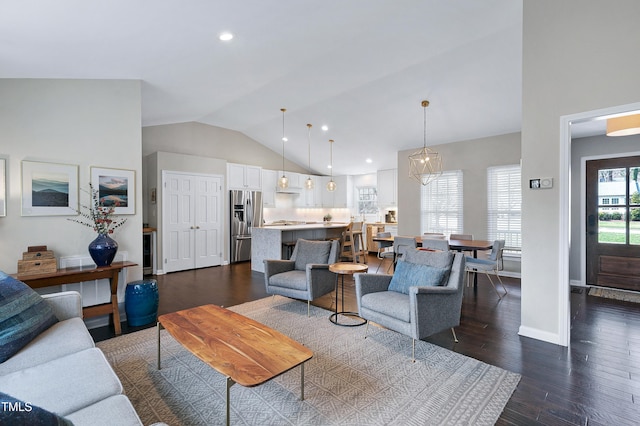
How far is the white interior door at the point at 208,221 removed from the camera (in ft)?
21.7

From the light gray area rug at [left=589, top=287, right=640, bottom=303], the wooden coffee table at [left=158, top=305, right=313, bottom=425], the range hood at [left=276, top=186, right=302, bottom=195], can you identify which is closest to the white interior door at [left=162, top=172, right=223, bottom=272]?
the range hood at [left=276, top=186, right=302, bottom=195]

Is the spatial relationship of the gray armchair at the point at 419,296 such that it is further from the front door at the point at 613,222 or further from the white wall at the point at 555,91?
the front door at the point at 613,222

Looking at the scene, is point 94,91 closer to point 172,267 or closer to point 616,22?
point 172,267

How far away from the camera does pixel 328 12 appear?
2949 millimetres

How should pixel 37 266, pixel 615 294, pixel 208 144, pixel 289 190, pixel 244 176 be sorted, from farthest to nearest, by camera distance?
pixel 289 190
pixel 244 176
pixel 208 144
pixel 615 294
pixel 37 266

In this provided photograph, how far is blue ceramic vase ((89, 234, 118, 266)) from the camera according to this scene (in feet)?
10.8

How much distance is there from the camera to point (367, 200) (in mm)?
9578

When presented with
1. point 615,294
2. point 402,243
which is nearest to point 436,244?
point 402,243

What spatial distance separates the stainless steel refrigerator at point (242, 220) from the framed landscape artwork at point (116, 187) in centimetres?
346

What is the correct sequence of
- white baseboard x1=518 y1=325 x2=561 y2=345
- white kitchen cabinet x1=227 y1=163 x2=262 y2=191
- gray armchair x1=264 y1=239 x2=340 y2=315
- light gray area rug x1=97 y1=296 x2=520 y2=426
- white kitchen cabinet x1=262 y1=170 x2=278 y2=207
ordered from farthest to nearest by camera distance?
white kitchen cabinet x1=262 y1=170 x2=278 y2=207 → white kitchen cabinet x1=227 y1=163 x2=262 y2=191 → gray armchair x1=264 y1=239 x2=340 y2=315 → white baseboard x1=518 y1=325 x2=561 y2=345 → light gray area rug x1=97 y1=296 x2=520 y2=426

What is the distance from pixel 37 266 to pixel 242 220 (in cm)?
450

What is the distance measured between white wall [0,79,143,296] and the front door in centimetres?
681

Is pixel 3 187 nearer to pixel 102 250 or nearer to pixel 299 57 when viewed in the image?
pixel 102 250

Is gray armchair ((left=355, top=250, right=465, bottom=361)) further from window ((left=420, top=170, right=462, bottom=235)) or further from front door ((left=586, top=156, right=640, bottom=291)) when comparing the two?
window ((left=420, top=170, right=462, bottom=235))
